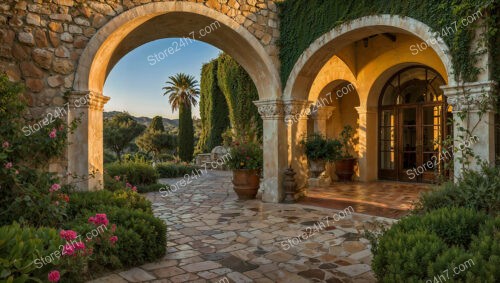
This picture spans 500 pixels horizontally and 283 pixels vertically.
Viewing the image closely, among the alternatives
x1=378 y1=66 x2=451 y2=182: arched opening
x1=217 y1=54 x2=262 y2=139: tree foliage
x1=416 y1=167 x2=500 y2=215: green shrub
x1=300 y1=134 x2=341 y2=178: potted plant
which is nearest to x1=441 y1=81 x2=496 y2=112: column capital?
x1=416 y1=167 x2=500 y2=215: green shrub

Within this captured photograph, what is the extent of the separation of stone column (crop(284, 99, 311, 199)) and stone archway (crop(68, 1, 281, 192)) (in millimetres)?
387

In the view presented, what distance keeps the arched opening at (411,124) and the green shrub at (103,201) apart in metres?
7.55

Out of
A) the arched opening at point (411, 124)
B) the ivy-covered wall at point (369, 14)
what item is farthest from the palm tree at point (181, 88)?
the ivy-covered wall at point (369, 14)

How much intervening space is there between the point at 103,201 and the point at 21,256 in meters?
2.18

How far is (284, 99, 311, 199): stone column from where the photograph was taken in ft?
23.5

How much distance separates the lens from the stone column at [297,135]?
282 inches

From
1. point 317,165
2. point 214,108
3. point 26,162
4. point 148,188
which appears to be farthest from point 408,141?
point 214,108

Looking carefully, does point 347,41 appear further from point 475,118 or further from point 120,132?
point 120,132

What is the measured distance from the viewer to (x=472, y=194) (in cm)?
386

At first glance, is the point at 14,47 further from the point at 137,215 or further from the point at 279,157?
the point at 279,157

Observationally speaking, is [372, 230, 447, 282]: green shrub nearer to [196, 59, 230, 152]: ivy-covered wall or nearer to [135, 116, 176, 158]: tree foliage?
[196, 59, 230, 152]: ivy-covered wall

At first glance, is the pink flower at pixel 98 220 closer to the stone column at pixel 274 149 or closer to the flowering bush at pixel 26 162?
the flowering bush at pixel 26 162

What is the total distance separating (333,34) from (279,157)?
2.62 meters

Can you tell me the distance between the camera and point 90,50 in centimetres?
500
